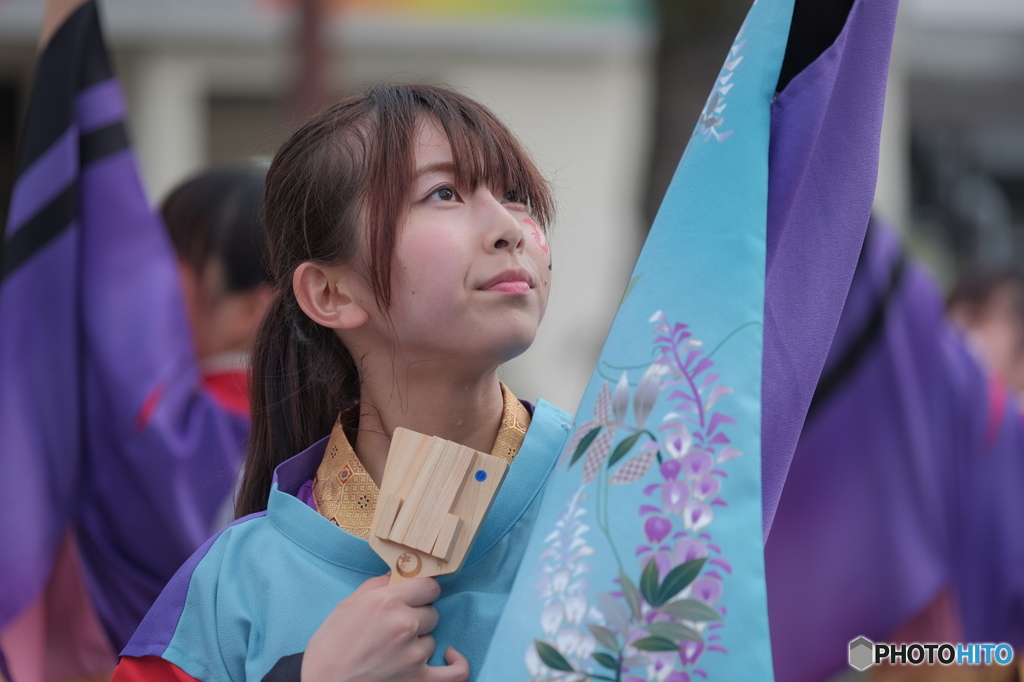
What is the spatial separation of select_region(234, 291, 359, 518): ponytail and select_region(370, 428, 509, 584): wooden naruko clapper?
33 cm

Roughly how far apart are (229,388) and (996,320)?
10.3ft

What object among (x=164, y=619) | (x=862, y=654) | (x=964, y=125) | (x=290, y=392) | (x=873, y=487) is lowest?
(x=862, y=654)

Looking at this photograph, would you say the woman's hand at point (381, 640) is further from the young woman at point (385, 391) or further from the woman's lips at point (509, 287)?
the woman's lips at point (509, 287)

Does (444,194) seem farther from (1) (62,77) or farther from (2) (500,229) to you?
(1) (62,77)

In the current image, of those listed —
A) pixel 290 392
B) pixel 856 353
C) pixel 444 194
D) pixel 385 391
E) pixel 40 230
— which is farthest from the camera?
pixel 856 353

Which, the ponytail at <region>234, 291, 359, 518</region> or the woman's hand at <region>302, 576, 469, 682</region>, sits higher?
the ponytail at <region>234, 291, 359, 518</region>

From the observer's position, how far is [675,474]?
114 centimetres

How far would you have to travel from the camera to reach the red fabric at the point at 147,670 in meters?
1.35

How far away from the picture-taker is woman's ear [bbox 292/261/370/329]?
1.41 m

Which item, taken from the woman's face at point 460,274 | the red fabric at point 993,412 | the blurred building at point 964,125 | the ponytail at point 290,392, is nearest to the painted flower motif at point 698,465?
the woman's face at point 460,274

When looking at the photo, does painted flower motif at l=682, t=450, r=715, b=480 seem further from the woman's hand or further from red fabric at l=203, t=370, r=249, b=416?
red fabric at l=203, t=370, r=249, b=416

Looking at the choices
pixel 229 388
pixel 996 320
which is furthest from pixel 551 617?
pixel 996 320

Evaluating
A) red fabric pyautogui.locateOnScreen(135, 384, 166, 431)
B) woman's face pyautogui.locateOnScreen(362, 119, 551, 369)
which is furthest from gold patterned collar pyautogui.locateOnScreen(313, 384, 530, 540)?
red fabric pyautogui.locateOnScreen(135, 384, 166, 431)

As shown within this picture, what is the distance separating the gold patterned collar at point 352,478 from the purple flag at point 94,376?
0.95 metres
